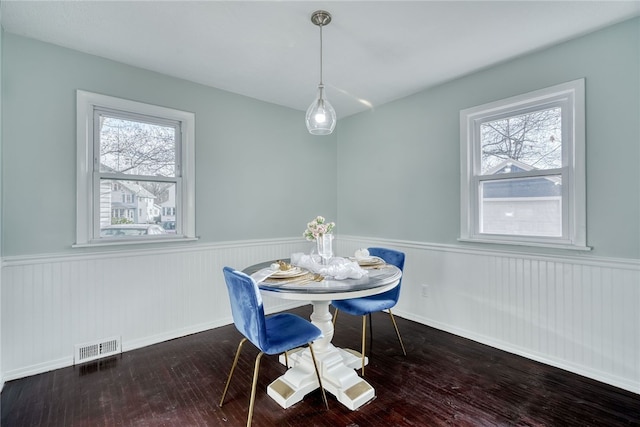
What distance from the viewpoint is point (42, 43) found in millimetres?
2430

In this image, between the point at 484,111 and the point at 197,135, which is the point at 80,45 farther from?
the point at 484,111

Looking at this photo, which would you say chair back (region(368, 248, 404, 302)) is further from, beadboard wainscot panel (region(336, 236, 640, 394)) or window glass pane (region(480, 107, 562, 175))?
window glass pane (region(480, 107, 562, 175))

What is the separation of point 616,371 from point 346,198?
10.4 feet

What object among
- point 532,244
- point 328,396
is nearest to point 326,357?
point 328,396

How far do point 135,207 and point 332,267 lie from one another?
2.08 metres

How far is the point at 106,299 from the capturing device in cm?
269

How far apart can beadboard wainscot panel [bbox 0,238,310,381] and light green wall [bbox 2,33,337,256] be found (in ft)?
0.66

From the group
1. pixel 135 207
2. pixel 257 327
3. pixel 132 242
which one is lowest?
pixel 257 327

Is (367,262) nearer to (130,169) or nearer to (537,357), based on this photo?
(537,357)

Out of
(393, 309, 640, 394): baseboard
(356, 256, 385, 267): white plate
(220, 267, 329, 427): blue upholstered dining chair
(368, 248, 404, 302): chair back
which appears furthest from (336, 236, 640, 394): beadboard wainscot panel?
(220, 267, 329, 427): blue upholstered dining chair

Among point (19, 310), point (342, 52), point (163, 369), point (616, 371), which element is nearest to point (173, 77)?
point (342, 52)

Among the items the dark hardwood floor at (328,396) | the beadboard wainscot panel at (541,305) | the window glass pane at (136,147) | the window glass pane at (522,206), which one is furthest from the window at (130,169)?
the window glass pane at (522,206)

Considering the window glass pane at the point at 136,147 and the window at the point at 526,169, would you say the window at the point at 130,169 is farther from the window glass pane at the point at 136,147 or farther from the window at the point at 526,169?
the window at the point at 526,169

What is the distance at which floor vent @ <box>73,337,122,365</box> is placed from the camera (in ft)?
8.38
